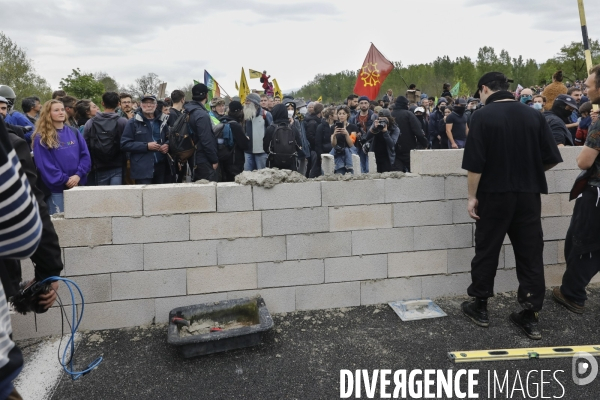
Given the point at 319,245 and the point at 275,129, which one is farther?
the point at 275,129

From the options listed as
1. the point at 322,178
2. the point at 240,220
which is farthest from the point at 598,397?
the point at 240,220

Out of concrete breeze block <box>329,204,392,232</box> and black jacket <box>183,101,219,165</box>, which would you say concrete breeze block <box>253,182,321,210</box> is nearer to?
concrete breeze block <box>329,204,392,232</box>

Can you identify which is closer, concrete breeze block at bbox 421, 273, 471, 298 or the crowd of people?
concrete breeze block at bbox 421, 273, 471, 298

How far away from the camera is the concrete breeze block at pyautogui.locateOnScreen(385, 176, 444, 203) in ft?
14.8

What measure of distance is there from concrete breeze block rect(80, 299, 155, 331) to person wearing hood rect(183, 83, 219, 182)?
8.20 ft

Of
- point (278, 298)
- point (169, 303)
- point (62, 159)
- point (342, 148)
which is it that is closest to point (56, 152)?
point (62, 159)

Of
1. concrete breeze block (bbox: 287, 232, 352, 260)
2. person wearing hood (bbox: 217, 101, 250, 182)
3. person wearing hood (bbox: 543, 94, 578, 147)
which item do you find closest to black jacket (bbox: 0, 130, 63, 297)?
concrete breeze block (bbox: 287, 232, 352, 260)

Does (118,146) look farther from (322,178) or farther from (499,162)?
(499,162)

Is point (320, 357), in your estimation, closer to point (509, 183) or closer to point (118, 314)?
point (118, 314)

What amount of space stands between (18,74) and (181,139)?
31.0 m

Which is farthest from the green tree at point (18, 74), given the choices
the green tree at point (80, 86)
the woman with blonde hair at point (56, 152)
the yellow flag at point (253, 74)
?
the woman with blonde hair at point (56, 152)

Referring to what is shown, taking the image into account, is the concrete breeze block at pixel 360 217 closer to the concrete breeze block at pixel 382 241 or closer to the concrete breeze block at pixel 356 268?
the concrete breeze block at pixel 382 241

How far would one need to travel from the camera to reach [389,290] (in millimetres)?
4652

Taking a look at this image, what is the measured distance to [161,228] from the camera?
13.6ft
